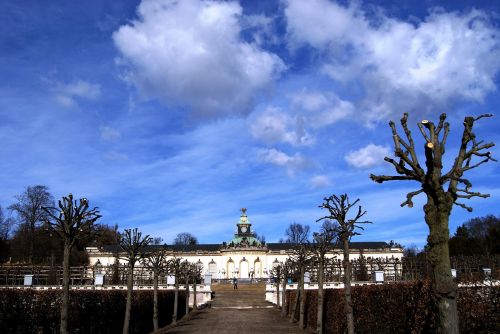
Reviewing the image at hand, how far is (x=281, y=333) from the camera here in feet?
91.7

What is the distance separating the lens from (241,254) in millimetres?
124000

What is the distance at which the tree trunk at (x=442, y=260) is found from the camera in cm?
949

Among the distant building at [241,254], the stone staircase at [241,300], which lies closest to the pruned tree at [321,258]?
the stone staircase at [241,300]

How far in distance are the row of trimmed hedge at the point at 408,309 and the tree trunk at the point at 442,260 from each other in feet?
13.4

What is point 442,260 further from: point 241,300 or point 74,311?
point 241,300

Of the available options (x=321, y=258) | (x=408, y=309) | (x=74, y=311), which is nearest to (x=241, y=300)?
(x=321, y=258)

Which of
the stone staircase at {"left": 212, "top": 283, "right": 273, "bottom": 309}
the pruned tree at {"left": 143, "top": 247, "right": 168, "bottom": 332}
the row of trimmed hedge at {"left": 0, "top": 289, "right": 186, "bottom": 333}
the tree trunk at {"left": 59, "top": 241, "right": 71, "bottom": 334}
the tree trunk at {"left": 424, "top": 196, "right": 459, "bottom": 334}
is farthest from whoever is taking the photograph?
the stone staircase at {"left": 212, "top": 283, "right": 273, "bottom": 309}

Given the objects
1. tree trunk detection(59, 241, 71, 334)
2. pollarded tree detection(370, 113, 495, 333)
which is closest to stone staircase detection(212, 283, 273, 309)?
tree trunk detection(59, 241, 71, 334)

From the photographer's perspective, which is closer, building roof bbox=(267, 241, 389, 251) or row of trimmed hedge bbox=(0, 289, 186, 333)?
row of trimmed hedge bbox=(0, 289, 186, 333)

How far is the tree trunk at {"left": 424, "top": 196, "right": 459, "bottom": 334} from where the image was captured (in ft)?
31.1

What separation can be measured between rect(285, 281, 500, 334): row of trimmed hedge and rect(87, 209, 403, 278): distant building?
Answer: 99.1 meters

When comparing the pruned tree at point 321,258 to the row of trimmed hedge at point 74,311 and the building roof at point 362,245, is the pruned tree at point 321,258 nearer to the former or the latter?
the row of trimmed hedge at point 74,311

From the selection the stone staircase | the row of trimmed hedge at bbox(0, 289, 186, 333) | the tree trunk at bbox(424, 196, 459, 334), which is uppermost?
the tree trunk at bbox(424, 196, 459, 334)

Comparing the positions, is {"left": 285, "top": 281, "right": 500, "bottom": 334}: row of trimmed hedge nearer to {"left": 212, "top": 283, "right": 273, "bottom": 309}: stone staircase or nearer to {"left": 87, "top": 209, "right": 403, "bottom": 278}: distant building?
{"left": 212, "top": 283, "right": 273, "bottom": 309}: stone staircase
